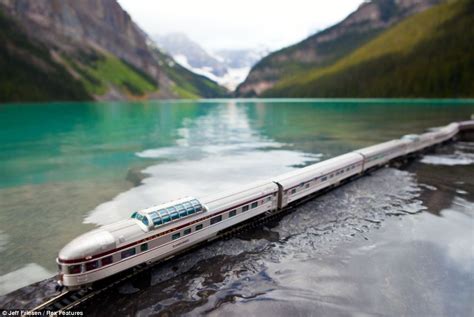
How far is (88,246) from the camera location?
15984 mm

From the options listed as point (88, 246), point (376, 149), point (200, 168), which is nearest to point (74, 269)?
→ point (88, 246)

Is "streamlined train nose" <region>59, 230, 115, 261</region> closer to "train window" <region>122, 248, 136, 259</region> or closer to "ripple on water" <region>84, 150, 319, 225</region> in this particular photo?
"train window" <region>122, 248, 136, 259</region>

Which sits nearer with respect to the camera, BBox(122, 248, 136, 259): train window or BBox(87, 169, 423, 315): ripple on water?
BBox(87, 169, 423, 315): ripple on water

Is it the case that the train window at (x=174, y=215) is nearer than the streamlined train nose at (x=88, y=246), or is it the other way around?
the streamlined train nose at (x=88, y=246)

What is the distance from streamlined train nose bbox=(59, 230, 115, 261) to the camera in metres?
15.7

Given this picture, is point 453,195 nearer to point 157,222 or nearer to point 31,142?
point 157,222

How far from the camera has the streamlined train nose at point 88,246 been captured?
51.4 ft

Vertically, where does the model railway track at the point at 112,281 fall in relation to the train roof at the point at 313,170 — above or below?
below

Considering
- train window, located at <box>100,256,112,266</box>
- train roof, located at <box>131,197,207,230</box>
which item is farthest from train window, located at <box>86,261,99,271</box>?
train roof, located at <box>131,197,207,230</box>

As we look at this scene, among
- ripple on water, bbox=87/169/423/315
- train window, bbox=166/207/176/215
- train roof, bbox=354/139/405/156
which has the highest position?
train roof, bbox=354/139/405/156

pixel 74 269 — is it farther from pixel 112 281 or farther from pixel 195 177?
pixel 195 177

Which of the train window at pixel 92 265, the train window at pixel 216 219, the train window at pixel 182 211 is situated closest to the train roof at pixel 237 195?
the train window at pixel 216 219

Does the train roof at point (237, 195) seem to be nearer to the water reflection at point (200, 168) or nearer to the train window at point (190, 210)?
the train window at point (190, 210)

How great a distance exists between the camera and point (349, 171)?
36.6 meters
